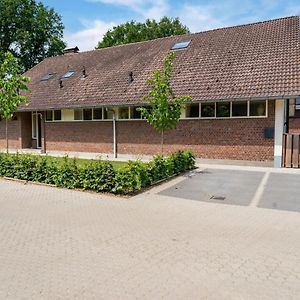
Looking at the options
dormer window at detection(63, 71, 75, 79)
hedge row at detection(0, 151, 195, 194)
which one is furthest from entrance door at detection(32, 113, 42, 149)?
hedge row at detection(0, 151, 195, 194)

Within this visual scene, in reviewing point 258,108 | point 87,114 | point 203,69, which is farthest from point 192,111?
point 87,114

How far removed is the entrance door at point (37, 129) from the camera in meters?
22.1

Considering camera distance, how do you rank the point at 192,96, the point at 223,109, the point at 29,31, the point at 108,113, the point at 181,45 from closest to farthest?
the point at 223,109
the point at 192,96
the point at 108,113
the point at 181,45
the point at 29,31

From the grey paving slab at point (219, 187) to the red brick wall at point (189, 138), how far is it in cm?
213

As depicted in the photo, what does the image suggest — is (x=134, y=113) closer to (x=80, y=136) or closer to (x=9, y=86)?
(x=80, y=136)

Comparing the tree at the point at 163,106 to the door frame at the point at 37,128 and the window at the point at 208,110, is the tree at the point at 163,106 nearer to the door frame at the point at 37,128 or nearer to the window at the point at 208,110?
the window at the point at 208,110

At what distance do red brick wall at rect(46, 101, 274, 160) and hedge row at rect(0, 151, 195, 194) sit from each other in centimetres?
292

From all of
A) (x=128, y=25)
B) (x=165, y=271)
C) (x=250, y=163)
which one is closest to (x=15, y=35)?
(x=128, y=25)

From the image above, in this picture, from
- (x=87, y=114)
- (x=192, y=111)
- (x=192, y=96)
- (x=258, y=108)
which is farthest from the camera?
(x=87, y=114)

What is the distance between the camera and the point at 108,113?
1784cm

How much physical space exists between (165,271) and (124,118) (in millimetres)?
13362

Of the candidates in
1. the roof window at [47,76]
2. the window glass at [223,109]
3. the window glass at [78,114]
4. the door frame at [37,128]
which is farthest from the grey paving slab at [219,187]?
the roof window at [47,76]

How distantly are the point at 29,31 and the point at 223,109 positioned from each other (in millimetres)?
29978

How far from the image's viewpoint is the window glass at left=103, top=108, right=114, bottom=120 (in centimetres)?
1758
